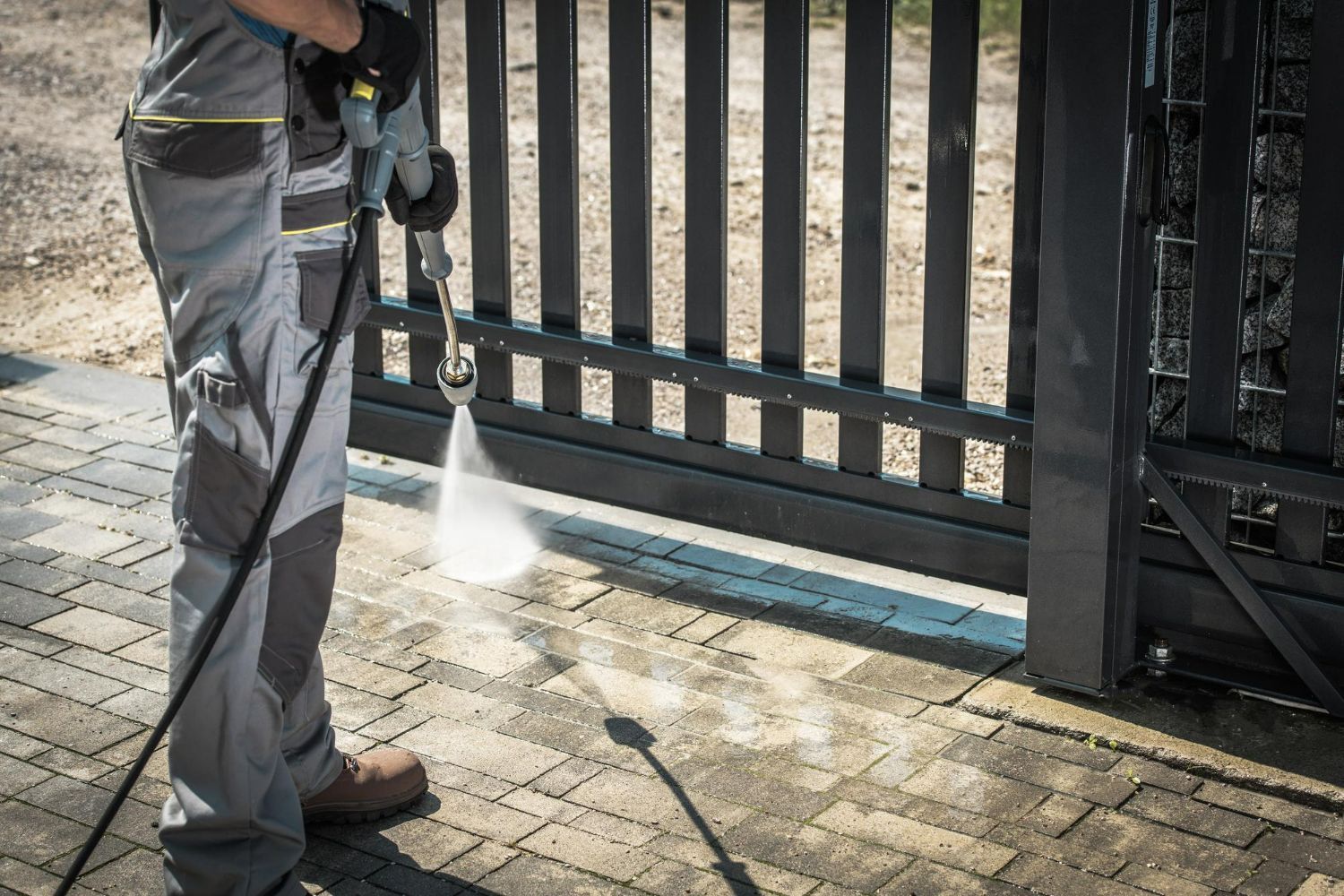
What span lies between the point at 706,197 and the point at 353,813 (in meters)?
1.95

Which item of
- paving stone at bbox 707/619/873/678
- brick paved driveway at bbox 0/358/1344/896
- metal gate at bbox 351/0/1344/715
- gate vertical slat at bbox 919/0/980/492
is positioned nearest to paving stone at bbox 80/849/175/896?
brick paved driveway at bbox 0/358/1344/896

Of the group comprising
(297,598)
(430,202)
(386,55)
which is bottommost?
(297,598)

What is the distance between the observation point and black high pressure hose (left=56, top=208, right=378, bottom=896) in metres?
3.01

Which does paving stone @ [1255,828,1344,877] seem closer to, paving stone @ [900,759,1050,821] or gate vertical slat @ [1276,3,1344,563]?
paving stone @ [900,759,1050,821]

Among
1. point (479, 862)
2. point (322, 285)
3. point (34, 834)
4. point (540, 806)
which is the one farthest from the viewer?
point (540, 806)

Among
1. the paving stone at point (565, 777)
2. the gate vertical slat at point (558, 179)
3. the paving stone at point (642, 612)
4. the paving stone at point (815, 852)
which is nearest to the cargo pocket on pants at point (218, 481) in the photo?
the paving stone at point (565, 777)

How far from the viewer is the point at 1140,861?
3443mm

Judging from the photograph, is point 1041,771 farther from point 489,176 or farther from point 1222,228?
point 489,176

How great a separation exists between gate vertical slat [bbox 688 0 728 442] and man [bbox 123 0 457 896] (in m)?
1.49

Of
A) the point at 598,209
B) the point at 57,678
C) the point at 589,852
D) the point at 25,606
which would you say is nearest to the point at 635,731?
the point at 589,852

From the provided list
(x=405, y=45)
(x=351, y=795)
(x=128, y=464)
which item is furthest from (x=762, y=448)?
(x=128, y=464)

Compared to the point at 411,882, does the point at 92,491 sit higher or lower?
higher

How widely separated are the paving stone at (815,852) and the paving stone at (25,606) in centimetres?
216

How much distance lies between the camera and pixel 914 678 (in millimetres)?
→ 4258
